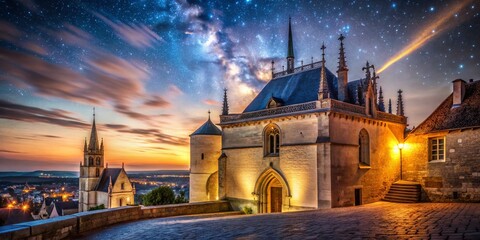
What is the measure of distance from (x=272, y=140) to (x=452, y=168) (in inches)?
460

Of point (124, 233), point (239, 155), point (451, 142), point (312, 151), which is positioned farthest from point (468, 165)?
point (124, 233)

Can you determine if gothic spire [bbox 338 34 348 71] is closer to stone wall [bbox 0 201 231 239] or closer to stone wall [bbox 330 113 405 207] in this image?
stone wall [bbox 330 113 405 207]

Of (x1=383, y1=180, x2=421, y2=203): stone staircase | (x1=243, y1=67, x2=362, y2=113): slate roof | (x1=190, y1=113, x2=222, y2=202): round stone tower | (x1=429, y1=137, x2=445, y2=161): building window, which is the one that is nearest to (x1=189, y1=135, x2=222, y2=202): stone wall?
(x1=190, y1=113, x2=222, y2=202): round stone tower

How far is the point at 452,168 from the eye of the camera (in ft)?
66.7

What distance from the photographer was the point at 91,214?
11555 mm

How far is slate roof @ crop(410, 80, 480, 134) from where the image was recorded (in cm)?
A: 2008

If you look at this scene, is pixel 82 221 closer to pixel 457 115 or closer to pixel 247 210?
pixel 247 210

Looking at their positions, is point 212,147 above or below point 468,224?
above

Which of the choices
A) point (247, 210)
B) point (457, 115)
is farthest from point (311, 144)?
point (457, 115)

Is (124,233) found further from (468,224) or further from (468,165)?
(468,165)

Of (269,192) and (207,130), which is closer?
(269,192)

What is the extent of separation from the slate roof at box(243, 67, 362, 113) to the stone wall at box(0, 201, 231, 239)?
1026 cm

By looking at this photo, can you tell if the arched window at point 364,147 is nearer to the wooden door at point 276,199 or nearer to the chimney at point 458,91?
the chimney at point 458,91

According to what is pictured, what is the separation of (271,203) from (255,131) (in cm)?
552
